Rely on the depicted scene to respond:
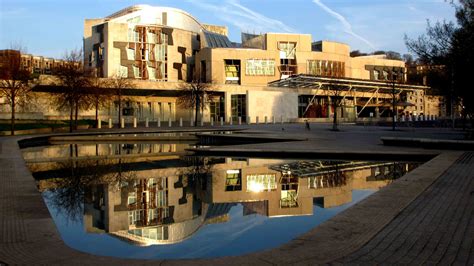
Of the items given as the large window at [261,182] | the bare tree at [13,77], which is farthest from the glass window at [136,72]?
the large window at [261,182]

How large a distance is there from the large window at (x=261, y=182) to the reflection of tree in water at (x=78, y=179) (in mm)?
3592

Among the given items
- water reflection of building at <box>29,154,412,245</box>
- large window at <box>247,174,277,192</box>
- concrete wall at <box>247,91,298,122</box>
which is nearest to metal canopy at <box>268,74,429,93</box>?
concrete wall at <box>247,91,298,122</box>

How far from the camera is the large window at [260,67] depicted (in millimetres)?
73356

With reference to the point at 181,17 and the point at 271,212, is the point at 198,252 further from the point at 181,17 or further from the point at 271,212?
the point at 181,17

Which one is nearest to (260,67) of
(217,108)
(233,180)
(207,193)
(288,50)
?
(288,50)

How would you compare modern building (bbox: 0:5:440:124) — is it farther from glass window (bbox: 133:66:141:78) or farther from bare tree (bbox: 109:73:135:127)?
bare tree (bbox: 109:73:135:127)

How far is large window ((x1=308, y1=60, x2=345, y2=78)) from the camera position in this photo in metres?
79.0

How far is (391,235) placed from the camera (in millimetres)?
5609

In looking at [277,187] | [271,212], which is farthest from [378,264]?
[277,187]

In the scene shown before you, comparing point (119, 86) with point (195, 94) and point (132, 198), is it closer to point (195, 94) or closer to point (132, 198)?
point (195, 94)

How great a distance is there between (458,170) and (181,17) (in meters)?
80.1

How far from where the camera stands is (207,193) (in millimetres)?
10664

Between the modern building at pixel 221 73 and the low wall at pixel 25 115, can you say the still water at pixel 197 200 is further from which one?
the modern building at pixel 221 73

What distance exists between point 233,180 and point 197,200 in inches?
107
